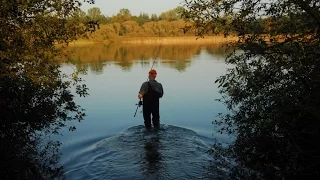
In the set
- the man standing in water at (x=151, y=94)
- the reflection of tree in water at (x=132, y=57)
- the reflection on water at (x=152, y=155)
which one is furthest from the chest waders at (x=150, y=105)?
the reflection of tree in water at (x=132, y=57)

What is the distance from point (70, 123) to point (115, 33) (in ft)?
272

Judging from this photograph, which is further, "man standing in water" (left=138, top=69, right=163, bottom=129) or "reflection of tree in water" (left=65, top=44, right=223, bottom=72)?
"reflection of tree in water" (left=65, top=44, right=223, bottom=72)

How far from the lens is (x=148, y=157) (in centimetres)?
969

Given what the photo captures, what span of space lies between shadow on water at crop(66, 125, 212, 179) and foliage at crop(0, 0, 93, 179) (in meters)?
1.80

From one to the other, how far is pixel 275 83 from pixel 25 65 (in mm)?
4817

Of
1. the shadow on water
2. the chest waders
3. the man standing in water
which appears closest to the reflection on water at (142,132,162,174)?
the shadow on water

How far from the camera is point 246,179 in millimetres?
7379

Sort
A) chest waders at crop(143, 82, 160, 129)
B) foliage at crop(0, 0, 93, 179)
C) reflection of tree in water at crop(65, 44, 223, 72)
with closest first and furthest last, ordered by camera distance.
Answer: foliage at crop(0, 0, 93, 179) → chest waders at crop(143, 82, 160, 129) → reflection of tree in water at crop(65, 44, 223, 72)

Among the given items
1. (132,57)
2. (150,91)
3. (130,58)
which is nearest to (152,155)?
(150,91)

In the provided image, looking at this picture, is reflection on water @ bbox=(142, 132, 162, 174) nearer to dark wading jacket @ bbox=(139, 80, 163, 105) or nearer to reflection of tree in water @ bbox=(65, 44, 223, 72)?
dark wading jacket @ bbox=(139, 80, 163, 105)

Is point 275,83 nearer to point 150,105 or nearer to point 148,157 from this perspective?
point 148,157

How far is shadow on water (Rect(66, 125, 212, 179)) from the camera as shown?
28.0 feet

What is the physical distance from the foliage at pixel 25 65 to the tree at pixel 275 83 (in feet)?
8.77

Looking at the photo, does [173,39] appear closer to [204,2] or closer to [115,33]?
[115,33]
